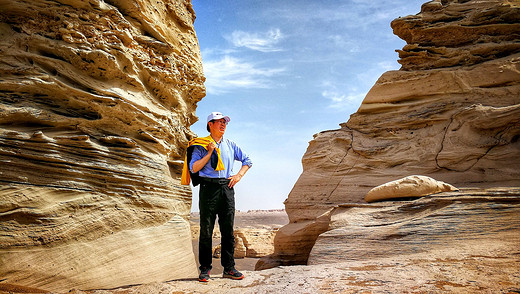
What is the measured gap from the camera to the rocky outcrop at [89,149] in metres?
4.42

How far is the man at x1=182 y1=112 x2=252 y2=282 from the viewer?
408 cm

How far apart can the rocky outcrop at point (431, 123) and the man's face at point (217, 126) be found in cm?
558

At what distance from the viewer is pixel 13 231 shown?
13.8 ft

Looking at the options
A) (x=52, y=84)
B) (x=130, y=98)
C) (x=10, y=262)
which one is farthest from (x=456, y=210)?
→ (x=52, y=84)

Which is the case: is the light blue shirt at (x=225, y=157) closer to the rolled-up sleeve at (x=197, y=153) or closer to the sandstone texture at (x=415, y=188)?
the rolled-up sleeve at (x=197, y=153)

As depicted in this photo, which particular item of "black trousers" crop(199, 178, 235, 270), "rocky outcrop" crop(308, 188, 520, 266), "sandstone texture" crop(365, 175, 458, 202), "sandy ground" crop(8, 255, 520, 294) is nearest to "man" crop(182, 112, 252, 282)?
"black trousers" crop(199, 178, 235, 270)

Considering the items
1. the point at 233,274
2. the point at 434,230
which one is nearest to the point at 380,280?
the point at 233,274

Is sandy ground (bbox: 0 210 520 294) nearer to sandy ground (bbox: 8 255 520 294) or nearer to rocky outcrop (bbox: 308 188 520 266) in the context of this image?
sandy ground (bbox: 8 255 520 294)

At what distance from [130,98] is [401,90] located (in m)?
8.37

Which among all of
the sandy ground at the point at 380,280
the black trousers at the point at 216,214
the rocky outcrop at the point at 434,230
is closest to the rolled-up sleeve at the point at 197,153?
the black trousers at the point at 216,214

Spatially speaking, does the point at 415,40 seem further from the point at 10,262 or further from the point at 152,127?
the point at 10,262

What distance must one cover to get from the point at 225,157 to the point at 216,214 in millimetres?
776

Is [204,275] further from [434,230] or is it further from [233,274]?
[434,230]

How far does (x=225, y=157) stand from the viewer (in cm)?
440
